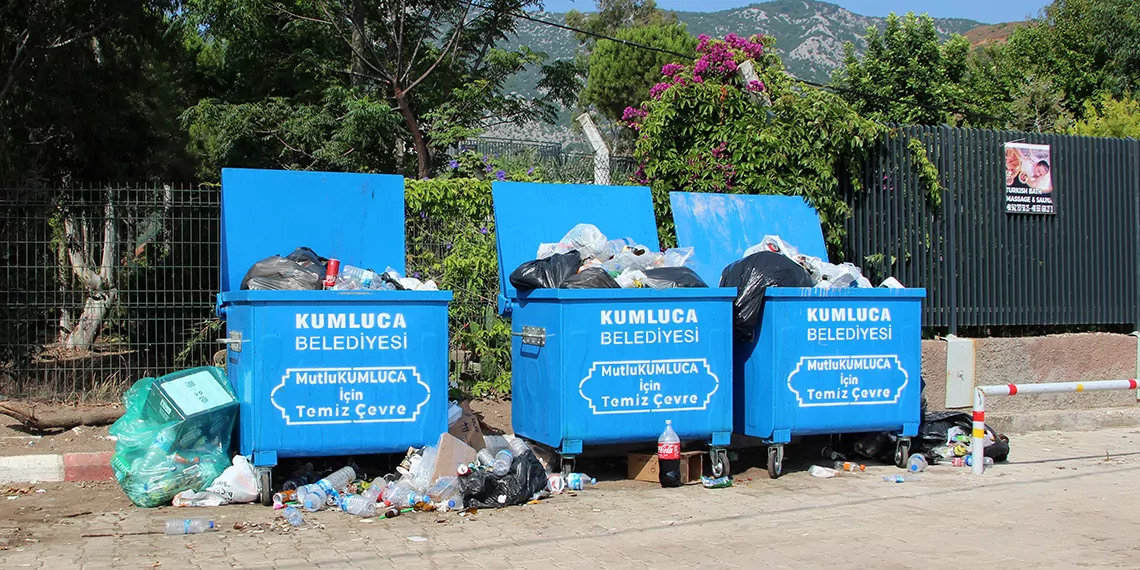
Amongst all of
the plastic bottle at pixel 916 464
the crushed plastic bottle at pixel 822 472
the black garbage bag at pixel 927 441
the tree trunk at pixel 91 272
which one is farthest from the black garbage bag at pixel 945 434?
the tree trunk at pixel 91 272

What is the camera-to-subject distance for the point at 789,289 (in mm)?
7262

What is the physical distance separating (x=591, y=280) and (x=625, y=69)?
34678 mm

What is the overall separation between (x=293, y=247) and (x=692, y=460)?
323cm

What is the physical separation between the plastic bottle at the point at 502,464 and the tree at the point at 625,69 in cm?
3384

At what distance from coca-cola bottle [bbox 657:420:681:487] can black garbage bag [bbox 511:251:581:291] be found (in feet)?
3.92

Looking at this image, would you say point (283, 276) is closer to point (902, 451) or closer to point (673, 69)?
point (902, 451)

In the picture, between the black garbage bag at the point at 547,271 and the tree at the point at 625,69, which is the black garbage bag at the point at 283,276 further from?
the tree at the point at 625,69

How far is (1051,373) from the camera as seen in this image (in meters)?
10.4

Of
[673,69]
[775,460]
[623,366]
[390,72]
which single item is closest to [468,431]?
[623,366]

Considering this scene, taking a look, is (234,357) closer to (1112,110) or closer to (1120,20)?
(1112,110)

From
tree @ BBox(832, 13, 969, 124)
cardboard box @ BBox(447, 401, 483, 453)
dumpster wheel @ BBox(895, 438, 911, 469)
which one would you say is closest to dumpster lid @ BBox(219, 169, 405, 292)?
cardboard box @ BBox(447, 401, 483, 453)

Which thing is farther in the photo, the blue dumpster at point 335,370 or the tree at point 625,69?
the tree at point 625,69

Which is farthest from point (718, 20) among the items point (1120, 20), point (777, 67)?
point (777, 67)

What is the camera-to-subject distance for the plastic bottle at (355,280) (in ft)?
22.3
